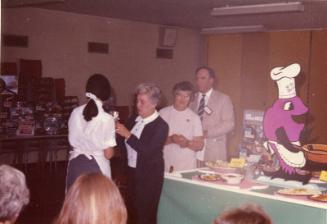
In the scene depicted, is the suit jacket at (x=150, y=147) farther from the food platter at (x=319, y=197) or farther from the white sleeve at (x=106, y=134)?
the food platter at (x=319, y=197)

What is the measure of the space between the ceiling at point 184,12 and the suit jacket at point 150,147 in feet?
10.7

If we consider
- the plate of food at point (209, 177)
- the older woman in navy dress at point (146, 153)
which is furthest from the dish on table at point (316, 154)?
the older woman in navy dress at point (146, 153)

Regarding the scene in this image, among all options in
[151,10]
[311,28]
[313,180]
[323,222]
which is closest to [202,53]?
[311,28]

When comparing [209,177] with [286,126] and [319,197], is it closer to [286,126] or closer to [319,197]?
[286,126]

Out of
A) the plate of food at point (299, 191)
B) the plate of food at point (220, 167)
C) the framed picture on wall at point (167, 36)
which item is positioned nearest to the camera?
the plate of food at point (299, 191)

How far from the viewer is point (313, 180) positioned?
12.8 ft

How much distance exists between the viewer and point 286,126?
3.63 metres

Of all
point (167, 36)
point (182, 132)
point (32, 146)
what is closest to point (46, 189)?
point (32, 146)

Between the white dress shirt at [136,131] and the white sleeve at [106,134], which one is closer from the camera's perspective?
the white sleeve at [106,134]

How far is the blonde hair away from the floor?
2.77 meters

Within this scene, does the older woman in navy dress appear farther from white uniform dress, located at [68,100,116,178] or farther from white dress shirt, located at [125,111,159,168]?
white uniform dress, located at [68,100,116,178]

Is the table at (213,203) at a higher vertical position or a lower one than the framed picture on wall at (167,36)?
lower

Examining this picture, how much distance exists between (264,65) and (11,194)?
981cm

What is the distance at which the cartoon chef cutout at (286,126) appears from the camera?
356 centimetres
